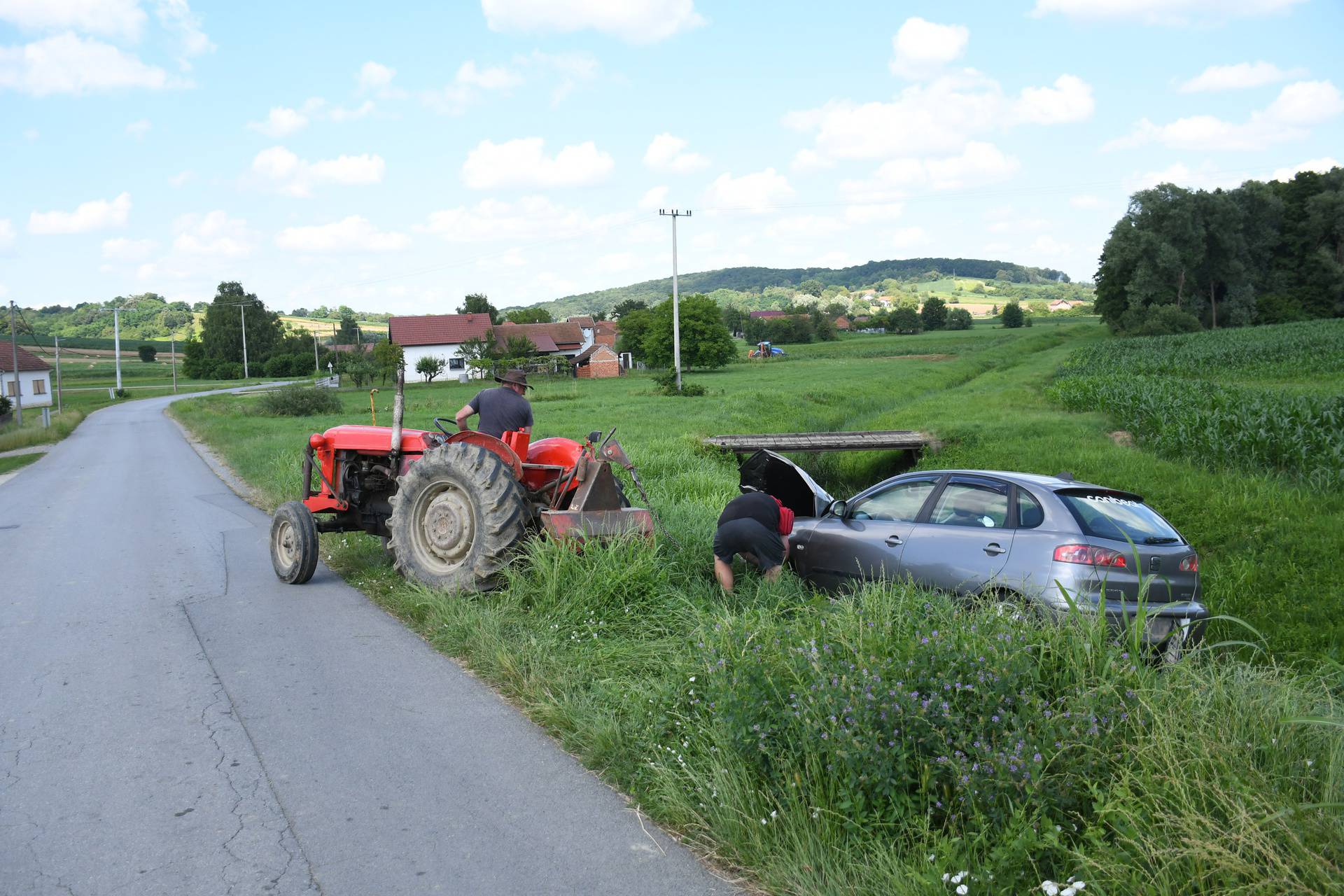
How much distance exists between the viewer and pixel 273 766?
16.0ft

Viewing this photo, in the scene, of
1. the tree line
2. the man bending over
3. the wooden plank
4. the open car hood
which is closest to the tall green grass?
the man bending over

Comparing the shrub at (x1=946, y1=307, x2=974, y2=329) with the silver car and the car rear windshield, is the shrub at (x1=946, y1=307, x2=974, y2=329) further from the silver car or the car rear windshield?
the car rear windshield

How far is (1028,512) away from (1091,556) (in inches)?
24.3

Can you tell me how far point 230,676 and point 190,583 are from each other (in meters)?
3.51

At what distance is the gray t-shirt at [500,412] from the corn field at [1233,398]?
11774mm

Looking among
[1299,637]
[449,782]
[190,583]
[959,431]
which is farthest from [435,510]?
[959,431]

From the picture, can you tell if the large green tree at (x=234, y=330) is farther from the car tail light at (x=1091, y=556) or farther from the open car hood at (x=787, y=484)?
the car tail light at (x=1091, y=556)

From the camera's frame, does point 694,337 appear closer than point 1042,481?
No

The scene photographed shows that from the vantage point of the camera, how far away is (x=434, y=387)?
230 ft

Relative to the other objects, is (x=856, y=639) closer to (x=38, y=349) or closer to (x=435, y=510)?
(x=435, y=510)

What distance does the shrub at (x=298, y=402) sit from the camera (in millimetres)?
43031

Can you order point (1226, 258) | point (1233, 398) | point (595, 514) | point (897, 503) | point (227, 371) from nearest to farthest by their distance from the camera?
point (595, 514) < point (897, 503) < point (1233, 398) < point (1226, 258) < point (227, 371)

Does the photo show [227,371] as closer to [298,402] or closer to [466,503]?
[298,402]

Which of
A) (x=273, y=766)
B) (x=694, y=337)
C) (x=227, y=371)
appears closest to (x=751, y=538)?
(x=273, y=766)
